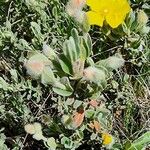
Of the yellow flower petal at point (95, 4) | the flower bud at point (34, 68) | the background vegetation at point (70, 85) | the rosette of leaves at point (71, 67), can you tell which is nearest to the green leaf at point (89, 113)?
Result: the background vegetation at point (70, 85)

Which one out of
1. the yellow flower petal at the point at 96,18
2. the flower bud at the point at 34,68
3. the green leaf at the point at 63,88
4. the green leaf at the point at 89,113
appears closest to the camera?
the flower bud at the point at 34,68

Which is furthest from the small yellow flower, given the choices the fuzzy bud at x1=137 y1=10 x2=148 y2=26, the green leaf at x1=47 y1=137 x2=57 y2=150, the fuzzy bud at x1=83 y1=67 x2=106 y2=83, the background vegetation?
the fuzzy bud at x1=137 y1=10 x2=148 y2=26

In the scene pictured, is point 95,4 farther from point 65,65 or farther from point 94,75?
point 94,75

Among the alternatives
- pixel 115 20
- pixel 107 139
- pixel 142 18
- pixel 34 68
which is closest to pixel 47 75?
pixel 34 68

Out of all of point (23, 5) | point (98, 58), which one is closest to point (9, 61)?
point (23, 5)

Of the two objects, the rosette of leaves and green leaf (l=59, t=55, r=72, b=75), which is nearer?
the rosette of leaves

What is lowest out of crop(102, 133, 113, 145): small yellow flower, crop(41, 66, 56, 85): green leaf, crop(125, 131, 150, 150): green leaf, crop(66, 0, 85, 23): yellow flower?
crop(125, 131, 150, 150): green leaf

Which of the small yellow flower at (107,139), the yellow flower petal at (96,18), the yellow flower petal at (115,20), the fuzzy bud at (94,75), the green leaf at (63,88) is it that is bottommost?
the small yellow flower at (107,139)

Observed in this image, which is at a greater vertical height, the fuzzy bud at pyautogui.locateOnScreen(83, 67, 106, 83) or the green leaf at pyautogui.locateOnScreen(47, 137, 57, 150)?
the fuzzy bud at pyautogui.locateOnScreen(83, 67, 106, 83)

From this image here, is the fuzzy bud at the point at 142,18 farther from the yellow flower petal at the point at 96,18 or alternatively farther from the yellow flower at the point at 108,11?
the yellow flower petal at the point at 96,18

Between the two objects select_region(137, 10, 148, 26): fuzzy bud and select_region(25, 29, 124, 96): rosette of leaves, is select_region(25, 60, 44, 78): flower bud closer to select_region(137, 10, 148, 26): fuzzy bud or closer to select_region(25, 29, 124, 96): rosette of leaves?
select_region(25, 29, 124, 96): rosette of leaves
